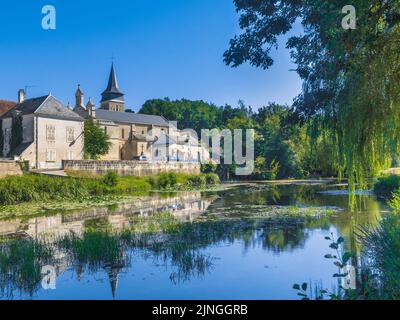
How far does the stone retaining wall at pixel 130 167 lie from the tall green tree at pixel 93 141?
822cm

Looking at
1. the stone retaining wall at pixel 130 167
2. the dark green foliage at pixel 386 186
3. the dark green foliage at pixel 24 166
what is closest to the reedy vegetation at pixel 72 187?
the dark green foliage at pixel 24 166

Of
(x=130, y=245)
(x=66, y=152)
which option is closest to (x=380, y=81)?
(x=130, y=245)

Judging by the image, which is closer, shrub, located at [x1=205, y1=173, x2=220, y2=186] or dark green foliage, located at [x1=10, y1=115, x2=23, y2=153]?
Result: dark green foliage, located at [x1=10, y1=115, x2=23, y2=153]

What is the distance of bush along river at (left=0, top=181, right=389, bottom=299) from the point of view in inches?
294

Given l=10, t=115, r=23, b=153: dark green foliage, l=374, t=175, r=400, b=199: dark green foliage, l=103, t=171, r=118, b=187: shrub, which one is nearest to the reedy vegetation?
l=103, t=171, r=118, b=187: shrub

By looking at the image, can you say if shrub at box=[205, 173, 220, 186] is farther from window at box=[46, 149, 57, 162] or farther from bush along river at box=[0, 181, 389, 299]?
bush along river at box=[0, 181, 389, 299]

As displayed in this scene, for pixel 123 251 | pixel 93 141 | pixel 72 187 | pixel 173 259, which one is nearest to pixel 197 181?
pixel 93 141

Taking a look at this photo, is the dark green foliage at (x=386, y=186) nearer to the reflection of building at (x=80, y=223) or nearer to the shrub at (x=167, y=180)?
the reflection of building at (x=80, y=223)

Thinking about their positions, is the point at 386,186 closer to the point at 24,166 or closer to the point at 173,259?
the point at 173,259

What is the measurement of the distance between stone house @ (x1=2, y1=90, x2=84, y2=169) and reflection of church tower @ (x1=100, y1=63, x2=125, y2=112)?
99.2ft

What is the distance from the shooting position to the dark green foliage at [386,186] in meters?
24.0

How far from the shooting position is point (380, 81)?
Result: 7242 mm

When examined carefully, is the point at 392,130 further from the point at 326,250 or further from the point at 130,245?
the point at 130,245

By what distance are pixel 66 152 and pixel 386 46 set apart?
36.4 metres
